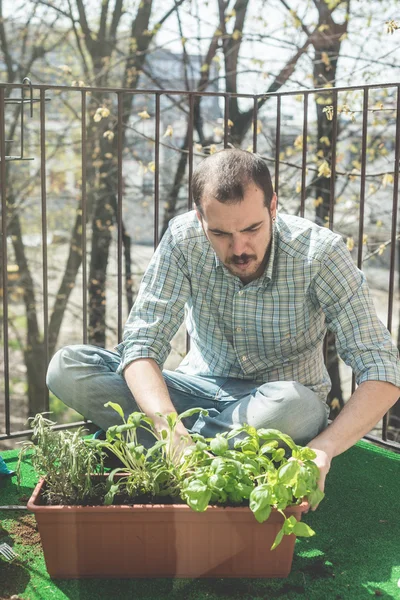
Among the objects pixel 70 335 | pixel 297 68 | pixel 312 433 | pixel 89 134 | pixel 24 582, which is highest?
pixel 297 68

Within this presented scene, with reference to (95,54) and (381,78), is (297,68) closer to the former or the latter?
(381,78)

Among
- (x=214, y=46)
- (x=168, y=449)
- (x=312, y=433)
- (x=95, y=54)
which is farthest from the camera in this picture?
(x=95, y=54)

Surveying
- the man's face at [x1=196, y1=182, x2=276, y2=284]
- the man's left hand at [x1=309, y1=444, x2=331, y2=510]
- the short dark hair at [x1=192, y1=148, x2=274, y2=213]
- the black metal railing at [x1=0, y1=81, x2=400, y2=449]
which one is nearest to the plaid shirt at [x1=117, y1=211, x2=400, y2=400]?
the man's face at [x1=196, y1=182, x2=276, y2=284]

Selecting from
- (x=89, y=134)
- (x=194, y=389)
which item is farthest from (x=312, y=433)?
(x=89, y=134)

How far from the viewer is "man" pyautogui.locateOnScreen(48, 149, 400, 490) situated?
1.88 metres

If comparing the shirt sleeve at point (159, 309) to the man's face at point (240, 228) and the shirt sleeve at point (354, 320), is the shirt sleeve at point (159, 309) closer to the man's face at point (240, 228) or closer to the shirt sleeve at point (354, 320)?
the man's face at point (240, 228)

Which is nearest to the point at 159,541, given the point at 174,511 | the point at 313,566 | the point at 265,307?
the point at 174,511

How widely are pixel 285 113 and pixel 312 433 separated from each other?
344 cm

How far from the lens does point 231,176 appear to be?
1878 mm

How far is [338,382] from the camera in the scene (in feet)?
16.5

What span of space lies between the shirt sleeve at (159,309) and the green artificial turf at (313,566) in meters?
0.56

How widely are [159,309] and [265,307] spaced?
325 mm

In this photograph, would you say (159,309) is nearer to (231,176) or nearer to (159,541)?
(231,176)

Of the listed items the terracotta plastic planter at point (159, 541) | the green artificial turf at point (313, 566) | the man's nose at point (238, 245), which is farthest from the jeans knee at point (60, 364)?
the man's nose at point (238, 245)
